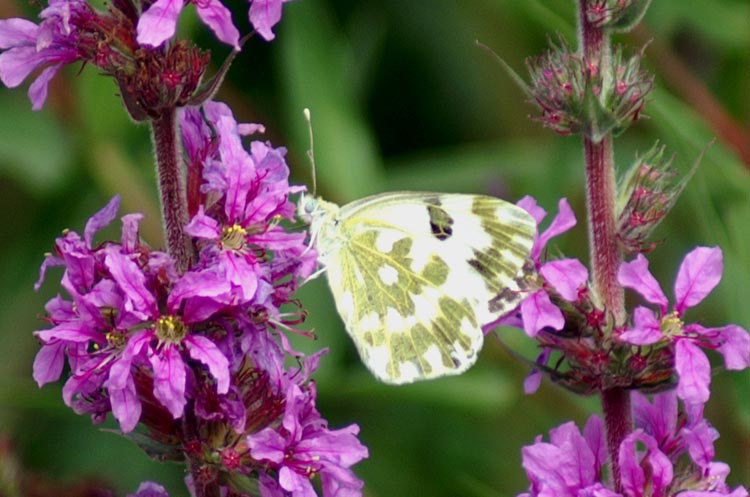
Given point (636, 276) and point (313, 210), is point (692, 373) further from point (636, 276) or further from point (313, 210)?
point (313, 210)

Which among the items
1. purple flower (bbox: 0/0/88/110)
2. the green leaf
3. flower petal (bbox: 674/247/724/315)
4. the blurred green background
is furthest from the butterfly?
the green leaf

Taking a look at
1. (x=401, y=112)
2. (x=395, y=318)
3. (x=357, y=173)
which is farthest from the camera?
(x=401, y=112)

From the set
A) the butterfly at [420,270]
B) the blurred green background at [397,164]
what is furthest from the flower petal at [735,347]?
the blurred green background at [397,164]

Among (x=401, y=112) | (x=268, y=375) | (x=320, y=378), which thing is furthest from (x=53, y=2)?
(x=401, y=112)

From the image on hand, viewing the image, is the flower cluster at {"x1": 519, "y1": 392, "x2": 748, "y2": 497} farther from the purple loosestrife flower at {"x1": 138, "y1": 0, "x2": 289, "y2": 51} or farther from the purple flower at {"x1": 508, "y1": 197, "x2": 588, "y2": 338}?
the purple loosestrife flower at {"x1": 138, "y1": 0, "x2": 289, "y2": 51}

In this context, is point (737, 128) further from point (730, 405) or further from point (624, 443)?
point (624, 443)

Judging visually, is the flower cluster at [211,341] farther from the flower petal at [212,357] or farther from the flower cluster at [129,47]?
→ the flower cluster at [129,47]
